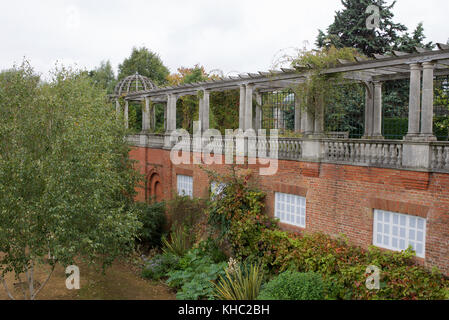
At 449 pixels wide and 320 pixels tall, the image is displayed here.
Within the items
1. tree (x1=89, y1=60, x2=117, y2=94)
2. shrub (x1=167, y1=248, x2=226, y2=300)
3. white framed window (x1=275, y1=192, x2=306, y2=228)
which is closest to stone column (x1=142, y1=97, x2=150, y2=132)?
shrub (x1=167, y1=248, x2=226, y2=300)

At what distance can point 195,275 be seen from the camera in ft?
46.5

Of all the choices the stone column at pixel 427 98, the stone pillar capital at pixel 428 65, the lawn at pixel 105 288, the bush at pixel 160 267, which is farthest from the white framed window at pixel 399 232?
the bush at pixel 160 267

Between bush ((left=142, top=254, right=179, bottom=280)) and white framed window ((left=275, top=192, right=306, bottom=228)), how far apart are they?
4907 mm

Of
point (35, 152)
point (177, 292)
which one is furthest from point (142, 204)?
point (35, 152)

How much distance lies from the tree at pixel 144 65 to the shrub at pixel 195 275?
3274cm

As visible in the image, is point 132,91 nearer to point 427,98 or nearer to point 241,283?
point 241,283

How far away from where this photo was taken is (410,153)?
1019 cm

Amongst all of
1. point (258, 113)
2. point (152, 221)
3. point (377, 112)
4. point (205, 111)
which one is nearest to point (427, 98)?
point (377, 112)

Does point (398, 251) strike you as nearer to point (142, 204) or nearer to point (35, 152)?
point (35, 152)

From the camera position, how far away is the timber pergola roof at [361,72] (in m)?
10.3

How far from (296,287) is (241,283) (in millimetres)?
2110

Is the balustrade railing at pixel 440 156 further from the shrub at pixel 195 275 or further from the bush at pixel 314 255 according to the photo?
the shrub at pixel 195 275

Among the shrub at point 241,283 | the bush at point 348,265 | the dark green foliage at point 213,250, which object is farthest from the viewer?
the dark green foliage at point 213,250

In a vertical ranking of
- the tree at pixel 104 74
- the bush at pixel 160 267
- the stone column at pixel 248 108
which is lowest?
the bush at pixel 160 267
